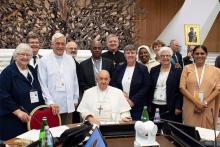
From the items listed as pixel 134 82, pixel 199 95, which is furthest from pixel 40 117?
pixel 199 95

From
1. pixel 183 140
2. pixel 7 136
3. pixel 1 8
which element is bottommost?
pixel 7 136

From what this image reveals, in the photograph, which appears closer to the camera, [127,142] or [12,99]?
[127,142]

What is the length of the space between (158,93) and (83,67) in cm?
115

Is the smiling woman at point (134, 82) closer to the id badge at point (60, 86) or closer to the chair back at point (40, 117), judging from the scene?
the id badge at point (60, 86)

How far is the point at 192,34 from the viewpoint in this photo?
8406 mm

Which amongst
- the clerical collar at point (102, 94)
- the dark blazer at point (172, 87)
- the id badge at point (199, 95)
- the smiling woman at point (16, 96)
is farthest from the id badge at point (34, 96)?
the id badge at point (199, 95)

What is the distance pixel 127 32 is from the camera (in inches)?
349

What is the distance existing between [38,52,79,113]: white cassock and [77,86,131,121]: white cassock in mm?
364

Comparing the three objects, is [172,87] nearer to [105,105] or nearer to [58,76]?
[105,105]

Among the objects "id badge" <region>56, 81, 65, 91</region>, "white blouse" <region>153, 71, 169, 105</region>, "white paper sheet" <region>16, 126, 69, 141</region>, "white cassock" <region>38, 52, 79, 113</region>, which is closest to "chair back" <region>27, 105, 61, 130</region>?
"white paper sheet" <region>16, 126, 69, 141</region>

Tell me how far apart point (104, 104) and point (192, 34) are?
5116 millimetres

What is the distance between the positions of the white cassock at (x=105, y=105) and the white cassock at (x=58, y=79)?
364 mm

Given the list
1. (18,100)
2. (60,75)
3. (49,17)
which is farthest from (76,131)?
(49,17)

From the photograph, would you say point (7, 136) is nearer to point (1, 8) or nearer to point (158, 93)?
point (158, 93)
